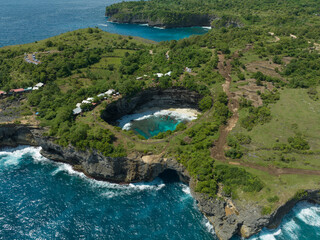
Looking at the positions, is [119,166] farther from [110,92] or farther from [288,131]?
[288,131]

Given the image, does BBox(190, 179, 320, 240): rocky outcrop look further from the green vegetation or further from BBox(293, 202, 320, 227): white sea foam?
BBox(293, 202, 320, 227): white sea foam

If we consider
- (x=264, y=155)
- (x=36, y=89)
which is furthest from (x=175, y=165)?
(x=36, y=89)

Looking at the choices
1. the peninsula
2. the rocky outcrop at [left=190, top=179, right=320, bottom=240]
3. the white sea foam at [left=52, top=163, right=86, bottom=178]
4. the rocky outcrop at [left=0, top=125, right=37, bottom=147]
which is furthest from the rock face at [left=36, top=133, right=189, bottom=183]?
the rocky outcrop at [left=0, top=125, right=37, bottom=147]

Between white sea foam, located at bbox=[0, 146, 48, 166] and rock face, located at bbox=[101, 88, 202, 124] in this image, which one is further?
rock face, located at bbox=[101, 88, 202, 124]

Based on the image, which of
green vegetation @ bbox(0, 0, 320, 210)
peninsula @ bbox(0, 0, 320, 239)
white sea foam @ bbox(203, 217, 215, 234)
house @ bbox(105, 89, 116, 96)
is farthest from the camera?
house @ bbox(105, 89, 116, 96)

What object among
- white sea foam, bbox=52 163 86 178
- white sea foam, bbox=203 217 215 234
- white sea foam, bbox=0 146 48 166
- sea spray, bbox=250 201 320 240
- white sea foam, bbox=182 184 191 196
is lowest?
white sea foam, bbox=203 217 215 234

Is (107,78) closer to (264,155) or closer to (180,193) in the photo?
(180,193)

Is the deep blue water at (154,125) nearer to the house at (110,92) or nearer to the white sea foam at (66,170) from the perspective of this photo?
the house at (110,92)
